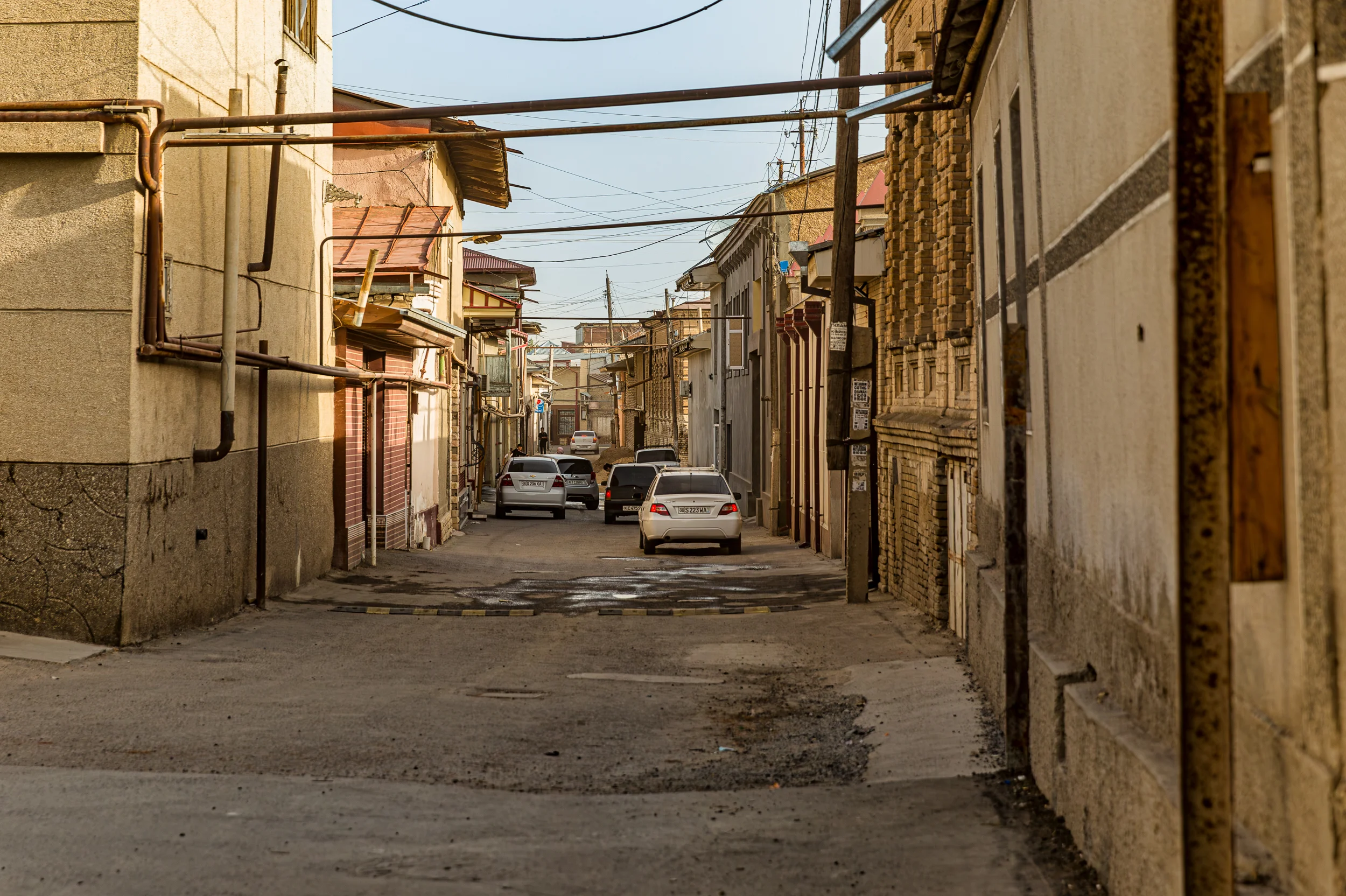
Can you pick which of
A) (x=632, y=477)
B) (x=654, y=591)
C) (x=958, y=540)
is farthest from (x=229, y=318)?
(x=632, y=477)

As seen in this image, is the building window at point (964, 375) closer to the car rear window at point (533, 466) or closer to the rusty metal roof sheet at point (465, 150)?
the rusty metal roof sheet at point (465, 150)

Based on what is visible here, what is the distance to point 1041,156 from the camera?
7355 millimetres

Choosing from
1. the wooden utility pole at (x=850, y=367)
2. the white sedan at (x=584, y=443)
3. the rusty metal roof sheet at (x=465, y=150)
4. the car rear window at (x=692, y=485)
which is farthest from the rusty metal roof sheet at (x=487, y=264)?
the white sedan at (x=584, y=443)

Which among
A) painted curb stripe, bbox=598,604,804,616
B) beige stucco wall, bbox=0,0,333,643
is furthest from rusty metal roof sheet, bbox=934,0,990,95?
painted curb stripe, bbox=598,604,804,616

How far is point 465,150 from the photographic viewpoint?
29.9 meters

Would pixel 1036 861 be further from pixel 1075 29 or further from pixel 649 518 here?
pixel 649 518

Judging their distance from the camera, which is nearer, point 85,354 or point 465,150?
point 85,354

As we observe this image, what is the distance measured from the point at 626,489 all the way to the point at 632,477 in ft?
1.54

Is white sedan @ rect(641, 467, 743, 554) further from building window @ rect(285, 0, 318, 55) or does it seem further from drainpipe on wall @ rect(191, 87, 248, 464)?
drainpipe on wall @ rect(191, 87, 248, 464)

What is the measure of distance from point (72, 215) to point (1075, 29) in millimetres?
7931

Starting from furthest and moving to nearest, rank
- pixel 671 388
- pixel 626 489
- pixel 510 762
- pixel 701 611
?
pixel 671 388 < pixel 626 489 < pixel 701 611 < pixel 510 762

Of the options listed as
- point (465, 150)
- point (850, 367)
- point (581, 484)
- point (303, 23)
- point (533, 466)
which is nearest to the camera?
point (850, 367)

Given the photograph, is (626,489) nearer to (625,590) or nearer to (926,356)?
(625,590)

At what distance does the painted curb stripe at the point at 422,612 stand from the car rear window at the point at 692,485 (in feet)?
33.0
